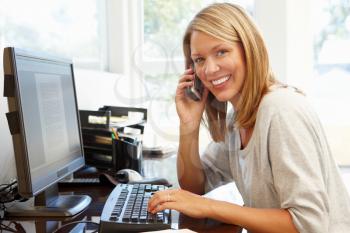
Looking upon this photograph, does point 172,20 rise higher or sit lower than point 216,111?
higher

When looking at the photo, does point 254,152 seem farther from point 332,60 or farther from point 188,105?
point 332,60

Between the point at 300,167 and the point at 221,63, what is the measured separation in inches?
16.2

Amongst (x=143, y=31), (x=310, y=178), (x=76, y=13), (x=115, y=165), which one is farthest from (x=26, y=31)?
(x=310, y=178)

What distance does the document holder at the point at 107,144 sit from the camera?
1509mm

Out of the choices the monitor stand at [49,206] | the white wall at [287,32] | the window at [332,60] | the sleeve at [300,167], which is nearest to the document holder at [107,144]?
the monitor stand at [49,206]

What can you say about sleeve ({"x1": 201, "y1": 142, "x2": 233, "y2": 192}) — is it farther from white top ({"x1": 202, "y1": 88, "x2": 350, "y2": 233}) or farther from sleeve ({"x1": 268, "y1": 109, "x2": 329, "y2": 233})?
sleeve ({"x1": 268, "y1": 109, "x2": 329, "y2": 233})

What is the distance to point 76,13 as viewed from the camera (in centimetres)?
249

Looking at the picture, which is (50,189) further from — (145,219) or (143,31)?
(143,31)

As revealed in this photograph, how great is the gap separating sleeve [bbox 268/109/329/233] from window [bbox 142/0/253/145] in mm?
1794

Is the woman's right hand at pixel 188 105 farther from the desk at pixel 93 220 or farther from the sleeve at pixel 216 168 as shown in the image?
the desk at pixel 93 220

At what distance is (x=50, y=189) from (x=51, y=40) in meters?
1.34

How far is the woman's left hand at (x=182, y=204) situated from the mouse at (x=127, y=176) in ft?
1.37

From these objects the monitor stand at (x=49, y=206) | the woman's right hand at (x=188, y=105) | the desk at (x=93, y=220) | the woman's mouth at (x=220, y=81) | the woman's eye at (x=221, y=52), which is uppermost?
the woman's eye at (x=221, y=52)

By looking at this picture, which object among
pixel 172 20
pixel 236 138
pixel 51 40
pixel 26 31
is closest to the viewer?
pixel 236 138
